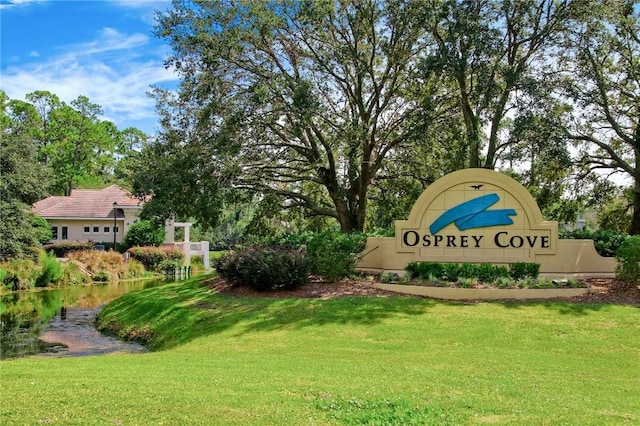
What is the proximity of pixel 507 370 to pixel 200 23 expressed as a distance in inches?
584

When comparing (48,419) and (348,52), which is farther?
(348,52)

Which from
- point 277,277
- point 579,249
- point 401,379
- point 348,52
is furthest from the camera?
point 348,52

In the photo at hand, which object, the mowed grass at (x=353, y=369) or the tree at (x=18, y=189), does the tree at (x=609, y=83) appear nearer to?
the mowed grass at (x=353, y=369)

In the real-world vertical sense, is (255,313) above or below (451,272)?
below

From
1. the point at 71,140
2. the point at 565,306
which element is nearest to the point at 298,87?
the point at 565,306

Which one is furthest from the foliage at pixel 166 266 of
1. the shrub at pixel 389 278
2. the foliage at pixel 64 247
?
the shrub at pixel 389 278

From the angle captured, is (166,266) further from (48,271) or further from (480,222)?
(480,222)

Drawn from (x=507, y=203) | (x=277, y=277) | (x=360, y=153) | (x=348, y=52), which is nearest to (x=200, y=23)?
(x=348, y=52)

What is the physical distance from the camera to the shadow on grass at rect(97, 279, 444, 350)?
526 inches

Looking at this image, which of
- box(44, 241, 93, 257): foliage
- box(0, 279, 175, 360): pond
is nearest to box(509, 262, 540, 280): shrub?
box(0, 279, 175, 360): pond

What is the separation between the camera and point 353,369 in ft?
29.6

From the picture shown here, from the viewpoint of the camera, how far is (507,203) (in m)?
17.5

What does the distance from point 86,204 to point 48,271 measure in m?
17.2

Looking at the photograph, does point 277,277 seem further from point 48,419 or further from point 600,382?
point 48,419
